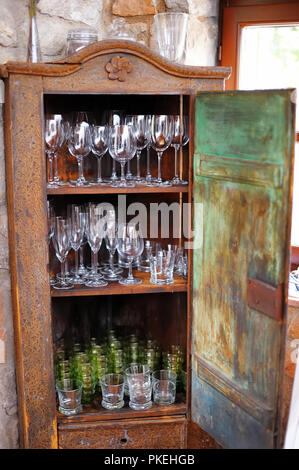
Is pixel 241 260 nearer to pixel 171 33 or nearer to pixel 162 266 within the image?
pixel 162 266

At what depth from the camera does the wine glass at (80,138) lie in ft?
6.75

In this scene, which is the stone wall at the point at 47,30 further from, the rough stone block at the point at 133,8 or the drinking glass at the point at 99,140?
the drinking glass at the point at 99,140

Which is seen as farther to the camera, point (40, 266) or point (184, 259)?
point (184, 259)

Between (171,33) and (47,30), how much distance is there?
1.55ft

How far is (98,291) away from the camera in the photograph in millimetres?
2033

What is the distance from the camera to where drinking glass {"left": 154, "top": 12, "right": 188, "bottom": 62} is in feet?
6.82

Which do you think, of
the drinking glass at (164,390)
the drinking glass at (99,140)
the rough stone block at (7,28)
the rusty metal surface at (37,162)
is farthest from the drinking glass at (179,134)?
the drinking glass at (164,390)

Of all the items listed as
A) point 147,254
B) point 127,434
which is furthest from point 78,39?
point 127,434

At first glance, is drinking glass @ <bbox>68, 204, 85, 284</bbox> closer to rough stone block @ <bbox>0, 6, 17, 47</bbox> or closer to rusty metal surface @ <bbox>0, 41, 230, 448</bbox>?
rusty metal surface @ <bbox>0, 41, 230, 448</bbox>

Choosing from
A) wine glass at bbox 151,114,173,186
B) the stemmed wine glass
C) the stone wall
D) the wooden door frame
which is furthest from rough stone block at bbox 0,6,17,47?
the wooden door frame

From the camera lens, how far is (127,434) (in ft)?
6.95

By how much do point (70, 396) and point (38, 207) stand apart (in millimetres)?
734
